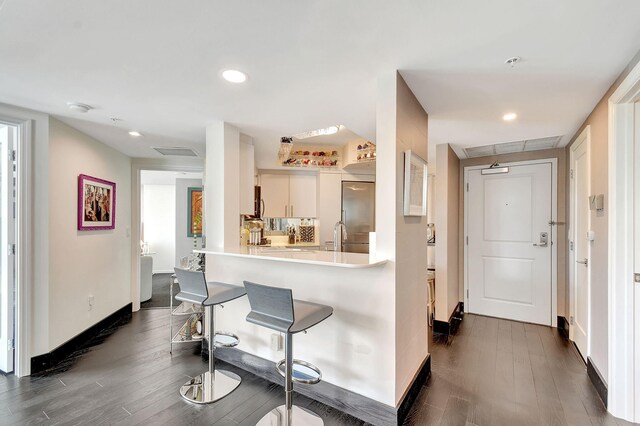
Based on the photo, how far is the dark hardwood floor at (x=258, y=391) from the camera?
6.39 ft

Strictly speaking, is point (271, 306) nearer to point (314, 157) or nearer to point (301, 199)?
point (301, 199)

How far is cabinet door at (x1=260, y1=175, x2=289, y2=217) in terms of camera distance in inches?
183

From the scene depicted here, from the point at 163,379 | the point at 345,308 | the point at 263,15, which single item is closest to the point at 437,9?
the point at 263,15

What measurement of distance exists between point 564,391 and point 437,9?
278 centimetres

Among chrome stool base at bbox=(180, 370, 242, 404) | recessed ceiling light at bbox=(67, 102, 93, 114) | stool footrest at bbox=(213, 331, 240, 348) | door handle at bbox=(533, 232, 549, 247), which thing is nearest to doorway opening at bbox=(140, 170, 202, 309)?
recessed ceiling light at bbox=(67, 102, 93, 114)

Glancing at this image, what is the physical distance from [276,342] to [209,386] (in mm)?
595

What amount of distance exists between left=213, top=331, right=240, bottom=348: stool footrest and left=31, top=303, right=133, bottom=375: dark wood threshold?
1462 millimetres

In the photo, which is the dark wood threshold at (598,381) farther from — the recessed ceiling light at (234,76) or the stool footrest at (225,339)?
the recessed ceiling light at (234,76)

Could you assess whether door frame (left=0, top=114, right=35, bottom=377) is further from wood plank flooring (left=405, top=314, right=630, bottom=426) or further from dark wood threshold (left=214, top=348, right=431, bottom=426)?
wood plank flooring (left=405, top=314, right=630, bottom=426)

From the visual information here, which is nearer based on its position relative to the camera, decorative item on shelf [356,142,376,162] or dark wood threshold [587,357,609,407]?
dark wood threshold [587,357,609,407]

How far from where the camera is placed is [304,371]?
7.17ft

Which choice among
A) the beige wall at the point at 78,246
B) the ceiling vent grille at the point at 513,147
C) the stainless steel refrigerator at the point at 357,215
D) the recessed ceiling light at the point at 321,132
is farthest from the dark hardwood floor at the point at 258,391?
the recessed ceiling light at the point at 321,132

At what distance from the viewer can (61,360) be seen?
8.96ft

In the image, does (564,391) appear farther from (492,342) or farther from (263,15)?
(263,15)
